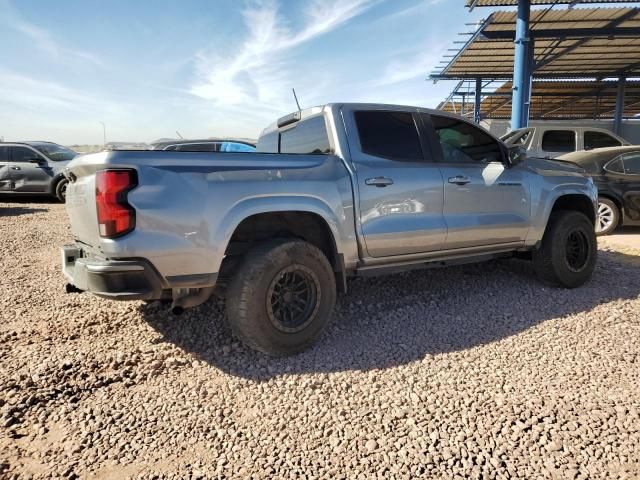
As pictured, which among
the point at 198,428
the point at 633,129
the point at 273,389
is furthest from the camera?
the point at 633,129

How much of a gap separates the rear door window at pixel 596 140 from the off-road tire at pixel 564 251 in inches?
276

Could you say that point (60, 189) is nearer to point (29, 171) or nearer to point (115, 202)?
point (29, 171)

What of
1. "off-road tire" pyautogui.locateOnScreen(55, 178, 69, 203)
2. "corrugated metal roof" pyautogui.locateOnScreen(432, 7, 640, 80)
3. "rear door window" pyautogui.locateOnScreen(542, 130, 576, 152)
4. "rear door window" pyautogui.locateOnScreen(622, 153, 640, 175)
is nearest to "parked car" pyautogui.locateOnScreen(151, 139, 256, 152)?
"off-road tire" pyautogui.locateOnScreen(55, 178, 69, 203)

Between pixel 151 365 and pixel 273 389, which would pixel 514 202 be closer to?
pixel 273 389

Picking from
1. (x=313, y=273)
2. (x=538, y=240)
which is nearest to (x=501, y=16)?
(x=538, y=240)

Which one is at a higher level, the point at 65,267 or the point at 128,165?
the point at 128,165

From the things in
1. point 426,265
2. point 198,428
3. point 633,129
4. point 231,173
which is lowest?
point 198,428

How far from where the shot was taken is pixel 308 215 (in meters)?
3.39

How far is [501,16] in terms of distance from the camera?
507 inches

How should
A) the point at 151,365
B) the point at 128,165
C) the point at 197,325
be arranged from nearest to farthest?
the point at 128,165, the point at 151,365, the point at 197,325

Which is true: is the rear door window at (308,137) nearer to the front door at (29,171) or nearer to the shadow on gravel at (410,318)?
the shadow on gravel at (410,318)

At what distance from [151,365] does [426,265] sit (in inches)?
92.5

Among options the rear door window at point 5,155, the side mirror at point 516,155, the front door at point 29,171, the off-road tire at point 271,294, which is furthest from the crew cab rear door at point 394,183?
the rear door window at point 5,155

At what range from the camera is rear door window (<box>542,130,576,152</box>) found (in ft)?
34.3
